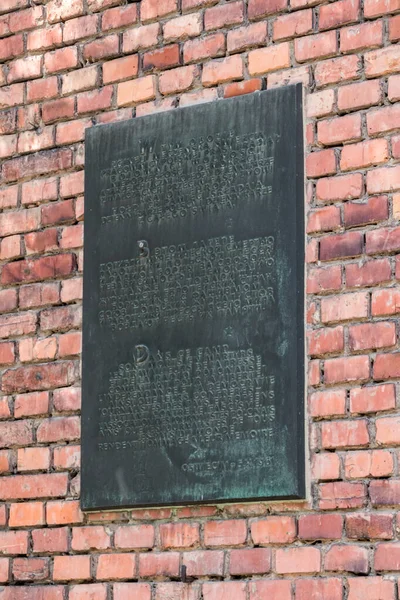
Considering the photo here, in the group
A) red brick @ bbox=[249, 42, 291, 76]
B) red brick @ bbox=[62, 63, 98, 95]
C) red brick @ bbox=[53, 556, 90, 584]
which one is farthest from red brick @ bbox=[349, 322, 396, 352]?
red brick @ bbox=[62, 63, 98, 95]

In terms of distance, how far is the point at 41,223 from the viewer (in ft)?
16.1

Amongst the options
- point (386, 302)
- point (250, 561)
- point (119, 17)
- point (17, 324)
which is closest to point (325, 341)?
point (386, 302)

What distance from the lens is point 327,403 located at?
4.18 m

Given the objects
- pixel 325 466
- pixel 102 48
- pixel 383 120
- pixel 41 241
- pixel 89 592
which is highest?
pixel 102 48

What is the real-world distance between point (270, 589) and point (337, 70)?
151cm

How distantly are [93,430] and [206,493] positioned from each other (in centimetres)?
47

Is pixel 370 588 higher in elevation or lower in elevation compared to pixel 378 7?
lower

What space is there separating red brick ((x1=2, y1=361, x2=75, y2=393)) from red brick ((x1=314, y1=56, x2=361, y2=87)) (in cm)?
118

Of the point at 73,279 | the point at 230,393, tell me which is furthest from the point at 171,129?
the point at 230,393

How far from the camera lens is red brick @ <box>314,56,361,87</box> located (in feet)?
14.3

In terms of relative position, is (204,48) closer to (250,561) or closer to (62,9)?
(62,9)

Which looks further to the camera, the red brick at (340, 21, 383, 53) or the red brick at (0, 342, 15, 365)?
the red brick at (0, 342, 15, 365)

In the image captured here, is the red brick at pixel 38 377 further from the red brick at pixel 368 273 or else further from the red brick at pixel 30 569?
the red brick at pixel 368 273

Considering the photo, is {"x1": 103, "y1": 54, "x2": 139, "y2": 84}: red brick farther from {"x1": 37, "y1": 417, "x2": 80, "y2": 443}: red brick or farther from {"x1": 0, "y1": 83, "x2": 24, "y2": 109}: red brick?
{"x1": 37, "y1": 417, "x2": 80, "y2": 443}: red brick
